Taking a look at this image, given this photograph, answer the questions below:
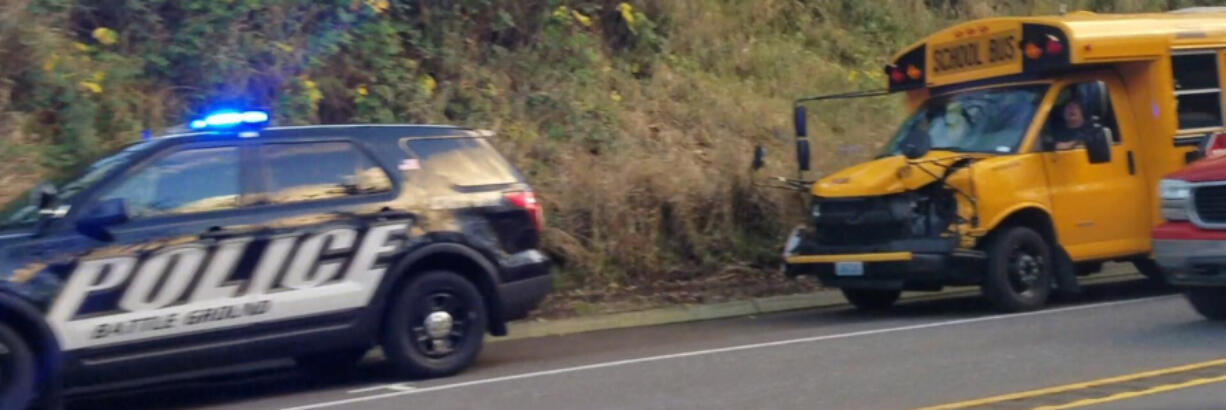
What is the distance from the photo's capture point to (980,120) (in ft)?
44.6

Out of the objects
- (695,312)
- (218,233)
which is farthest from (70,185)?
(695,312)

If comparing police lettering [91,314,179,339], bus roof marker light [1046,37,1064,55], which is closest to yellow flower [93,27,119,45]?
police lettering [91,314,179,339]

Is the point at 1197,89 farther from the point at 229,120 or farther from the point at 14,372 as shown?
Result: the point at 14,372

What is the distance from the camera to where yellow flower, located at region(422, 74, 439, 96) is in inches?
639

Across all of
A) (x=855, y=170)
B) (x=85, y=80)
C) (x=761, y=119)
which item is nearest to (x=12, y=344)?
(x=85, y=80)

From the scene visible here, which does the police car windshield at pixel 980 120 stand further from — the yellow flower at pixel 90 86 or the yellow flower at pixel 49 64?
the yellow flower at pixel 49 64

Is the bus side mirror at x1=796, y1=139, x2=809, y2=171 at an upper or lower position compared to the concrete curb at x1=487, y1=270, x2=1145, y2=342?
upper

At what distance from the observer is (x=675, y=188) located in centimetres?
1547

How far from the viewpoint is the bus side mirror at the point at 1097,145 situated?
43.4 ft

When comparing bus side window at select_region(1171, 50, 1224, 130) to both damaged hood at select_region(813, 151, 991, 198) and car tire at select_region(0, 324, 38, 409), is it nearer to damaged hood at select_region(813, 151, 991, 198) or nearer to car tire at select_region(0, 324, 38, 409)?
damaged hood at select_region(813, 151, 991, 198)

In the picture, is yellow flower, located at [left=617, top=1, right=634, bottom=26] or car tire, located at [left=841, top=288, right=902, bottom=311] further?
yellow flower, located at [left=617, top=1, right=634, bottom=26]

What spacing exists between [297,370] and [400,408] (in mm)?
2385

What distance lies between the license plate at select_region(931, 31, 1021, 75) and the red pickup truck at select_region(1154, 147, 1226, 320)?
2287mm

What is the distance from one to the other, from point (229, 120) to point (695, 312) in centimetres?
557
